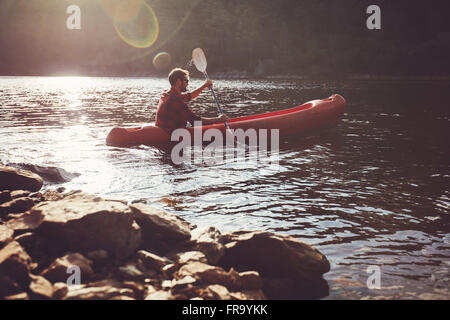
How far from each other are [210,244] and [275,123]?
6694mm

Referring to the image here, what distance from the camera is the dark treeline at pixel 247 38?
6066cm

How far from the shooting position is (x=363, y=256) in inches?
162

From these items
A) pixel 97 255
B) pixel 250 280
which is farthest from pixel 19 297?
pixel 250 280

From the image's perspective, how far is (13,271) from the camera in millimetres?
3014

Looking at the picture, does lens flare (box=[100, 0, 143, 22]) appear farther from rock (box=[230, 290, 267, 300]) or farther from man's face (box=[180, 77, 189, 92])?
rock (box=[230, 290, 267, 300])

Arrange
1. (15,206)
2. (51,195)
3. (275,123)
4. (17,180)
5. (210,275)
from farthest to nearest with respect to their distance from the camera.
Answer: (275,123) → (17,180) → (51,195) → (15,206) → (210,275)

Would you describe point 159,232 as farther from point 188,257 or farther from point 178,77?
point 178,77

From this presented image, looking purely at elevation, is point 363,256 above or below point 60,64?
below

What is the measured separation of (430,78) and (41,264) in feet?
181

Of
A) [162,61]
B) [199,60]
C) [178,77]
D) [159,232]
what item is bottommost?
[159,232]

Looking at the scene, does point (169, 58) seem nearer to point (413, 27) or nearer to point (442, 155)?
point (413, 27)

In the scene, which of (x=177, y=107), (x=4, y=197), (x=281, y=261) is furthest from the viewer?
(x=177, y=107)

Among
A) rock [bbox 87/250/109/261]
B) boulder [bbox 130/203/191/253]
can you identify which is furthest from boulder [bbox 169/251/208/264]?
rock [bbox 87/250/109/261]
